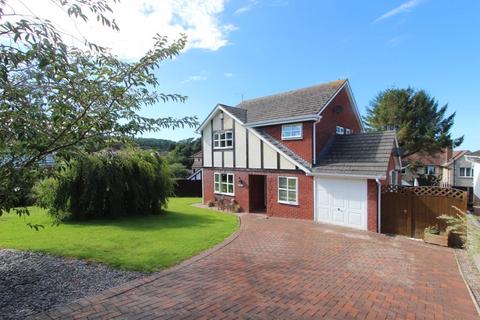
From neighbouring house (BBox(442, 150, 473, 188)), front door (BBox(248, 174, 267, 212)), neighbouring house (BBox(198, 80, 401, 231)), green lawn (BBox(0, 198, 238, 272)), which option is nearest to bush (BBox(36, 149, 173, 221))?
Answer: green lawn (BBox(0, 198, 238, 272))

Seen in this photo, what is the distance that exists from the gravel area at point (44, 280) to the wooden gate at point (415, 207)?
10.5m

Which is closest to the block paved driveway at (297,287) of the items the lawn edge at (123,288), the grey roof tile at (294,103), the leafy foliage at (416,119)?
the lawn edge at (123,288)

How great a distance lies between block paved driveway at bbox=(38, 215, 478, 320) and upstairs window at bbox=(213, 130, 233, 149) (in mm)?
9508

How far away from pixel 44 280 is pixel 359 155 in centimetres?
1317

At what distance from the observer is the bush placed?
44.2 feet

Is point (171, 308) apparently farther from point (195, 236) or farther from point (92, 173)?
point (92, 173)

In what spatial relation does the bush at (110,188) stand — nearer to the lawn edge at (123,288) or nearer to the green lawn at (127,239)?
the green lawn at (127,239)

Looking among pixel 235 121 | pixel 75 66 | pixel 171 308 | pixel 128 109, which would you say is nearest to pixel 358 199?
pixel 235 121

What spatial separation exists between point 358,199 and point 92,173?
1285cm

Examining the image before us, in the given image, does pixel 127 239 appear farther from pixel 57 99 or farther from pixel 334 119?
pixel 334 119

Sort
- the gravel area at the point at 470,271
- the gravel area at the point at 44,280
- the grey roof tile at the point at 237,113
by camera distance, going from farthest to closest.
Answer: the grey roof tile at the point at 237,113 < the gravel area at the point at 470,271 < the gravel area at the point at 44,280

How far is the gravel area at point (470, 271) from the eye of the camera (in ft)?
22.2

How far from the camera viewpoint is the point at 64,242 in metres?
9.44

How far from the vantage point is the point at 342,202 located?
13430 mm
